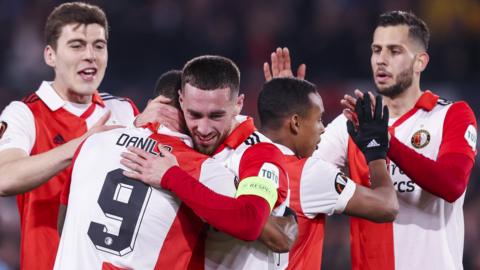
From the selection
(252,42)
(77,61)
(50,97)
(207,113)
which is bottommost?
(50,97)

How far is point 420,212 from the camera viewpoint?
5395 mm

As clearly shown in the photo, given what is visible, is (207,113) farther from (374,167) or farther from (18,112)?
(18,112)

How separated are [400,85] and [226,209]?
2035 mm

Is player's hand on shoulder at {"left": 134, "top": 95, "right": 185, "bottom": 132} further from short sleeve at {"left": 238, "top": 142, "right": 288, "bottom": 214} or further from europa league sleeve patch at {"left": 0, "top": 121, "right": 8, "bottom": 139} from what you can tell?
europa league sleeve patch at {"left": 0, "top": 121, "right": 8, "bottom": 139}

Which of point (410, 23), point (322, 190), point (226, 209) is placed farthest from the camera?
point (410, 23)

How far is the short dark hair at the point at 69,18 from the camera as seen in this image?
5.58m

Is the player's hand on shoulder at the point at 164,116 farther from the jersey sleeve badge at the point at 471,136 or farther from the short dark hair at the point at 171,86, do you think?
the jersey sleeve badge at the point at 471,136

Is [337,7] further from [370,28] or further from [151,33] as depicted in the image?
[151,33]

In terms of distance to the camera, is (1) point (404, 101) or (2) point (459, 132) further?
(1) point (404, 101)

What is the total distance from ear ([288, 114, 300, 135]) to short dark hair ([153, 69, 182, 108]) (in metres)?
0.63

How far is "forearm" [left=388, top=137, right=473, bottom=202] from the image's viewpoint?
5082 millimetres

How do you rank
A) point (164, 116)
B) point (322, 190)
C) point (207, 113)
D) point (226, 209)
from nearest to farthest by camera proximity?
point (226, 209) < point (207, 113) < point (164, 116) < point (322, 190)

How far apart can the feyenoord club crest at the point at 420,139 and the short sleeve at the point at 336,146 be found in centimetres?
43

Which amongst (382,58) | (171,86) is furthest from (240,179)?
(382,58)
